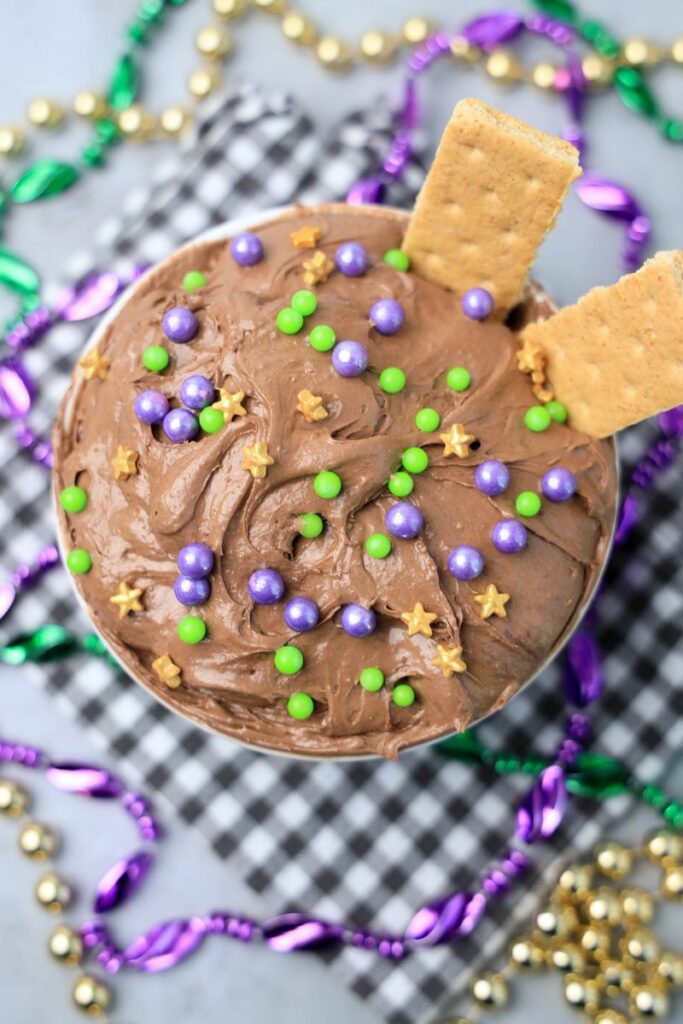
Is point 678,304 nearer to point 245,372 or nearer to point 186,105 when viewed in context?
point 245,372

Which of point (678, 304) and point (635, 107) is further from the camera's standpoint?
point (635, 107)

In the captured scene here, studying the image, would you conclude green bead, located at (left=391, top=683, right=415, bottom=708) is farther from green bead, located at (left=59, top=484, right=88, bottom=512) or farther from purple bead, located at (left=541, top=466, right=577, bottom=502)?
green bead, located at (left=59, top=484, right=88, bottom=512)

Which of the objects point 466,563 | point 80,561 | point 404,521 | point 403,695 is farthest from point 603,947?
point 80,561

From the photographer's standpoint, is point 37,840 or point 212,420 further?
point 37,840

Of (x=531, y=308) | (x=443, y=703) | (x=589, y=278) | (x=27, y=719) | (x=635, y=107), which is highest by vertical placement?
(x=635, y=107)

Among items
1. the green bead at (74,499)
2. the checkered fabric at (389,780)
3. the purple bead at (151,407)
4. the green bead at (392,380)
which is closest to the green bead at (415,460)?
the green bead at (392,380)

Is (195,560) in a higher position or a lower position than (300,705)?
higher

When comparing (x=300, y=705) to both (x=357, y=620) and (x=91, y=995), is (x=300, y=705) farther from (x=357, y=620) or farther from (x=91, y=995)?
(x=91, y=995)

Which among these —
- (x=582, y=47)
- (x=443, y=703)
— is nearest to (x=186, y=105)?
(x=582, y=47)
